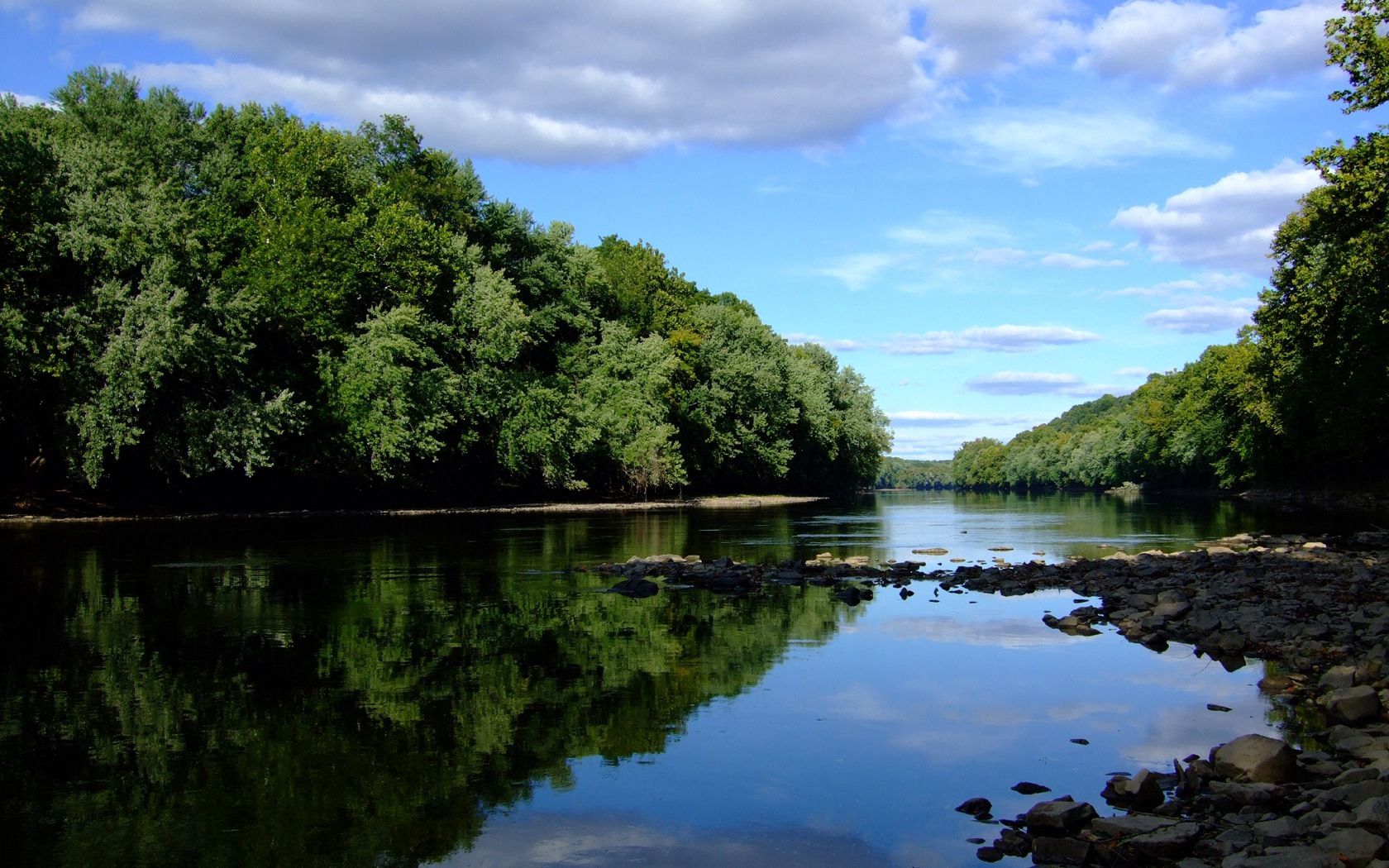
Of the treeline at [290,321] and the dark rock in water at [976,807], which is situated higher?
the treeline at [290,321]

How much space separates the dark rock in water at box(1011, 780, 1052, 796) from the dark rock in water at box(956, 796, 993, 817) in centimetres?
55

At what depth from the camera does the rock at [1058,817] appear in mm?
8602

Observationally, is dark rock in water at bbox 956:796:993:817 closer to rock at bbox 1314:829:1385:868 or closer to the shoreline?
rock at bbox 1314:829:1385:868

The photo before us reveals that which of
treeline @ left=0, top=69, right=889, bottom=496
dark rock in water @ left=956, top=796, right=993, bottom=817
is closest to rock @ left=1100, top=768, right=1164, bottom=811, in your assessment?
dark rock in water @ left=956, top=796, right=993, bottom=817

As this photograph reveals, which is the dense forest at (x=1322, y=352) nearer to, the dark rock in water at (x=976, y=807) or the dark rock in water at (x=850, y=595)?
the dark rock in water at (x=850, y=595)

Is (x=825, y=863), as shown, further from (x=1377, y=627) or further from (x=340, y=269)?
(x=340, y=269)

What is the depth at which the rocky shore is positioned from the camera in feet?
26.5

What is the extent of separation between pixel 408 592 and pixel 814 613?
945 cm

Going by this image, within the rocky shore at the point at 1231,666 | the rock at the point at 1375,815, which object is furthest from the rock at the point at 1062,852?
the rock at the point at 1375,815

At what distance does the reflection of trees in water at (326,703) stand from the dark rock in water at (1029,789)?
3.96m

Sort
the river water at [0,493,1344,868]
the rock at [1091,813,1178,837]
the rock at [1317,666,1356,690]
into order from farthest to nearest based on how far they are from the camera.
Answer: the rock at [1317,666,1356,690]
the river water at [0,493,1344,868]
the rock at [1091,813,1178,837]

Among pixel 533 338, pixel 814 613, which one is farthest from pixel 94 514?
pixel 814 613

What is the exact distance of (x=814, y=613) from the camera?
22.0 m

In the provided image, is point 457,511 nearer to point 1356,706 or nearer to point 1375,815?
point 1356,706
